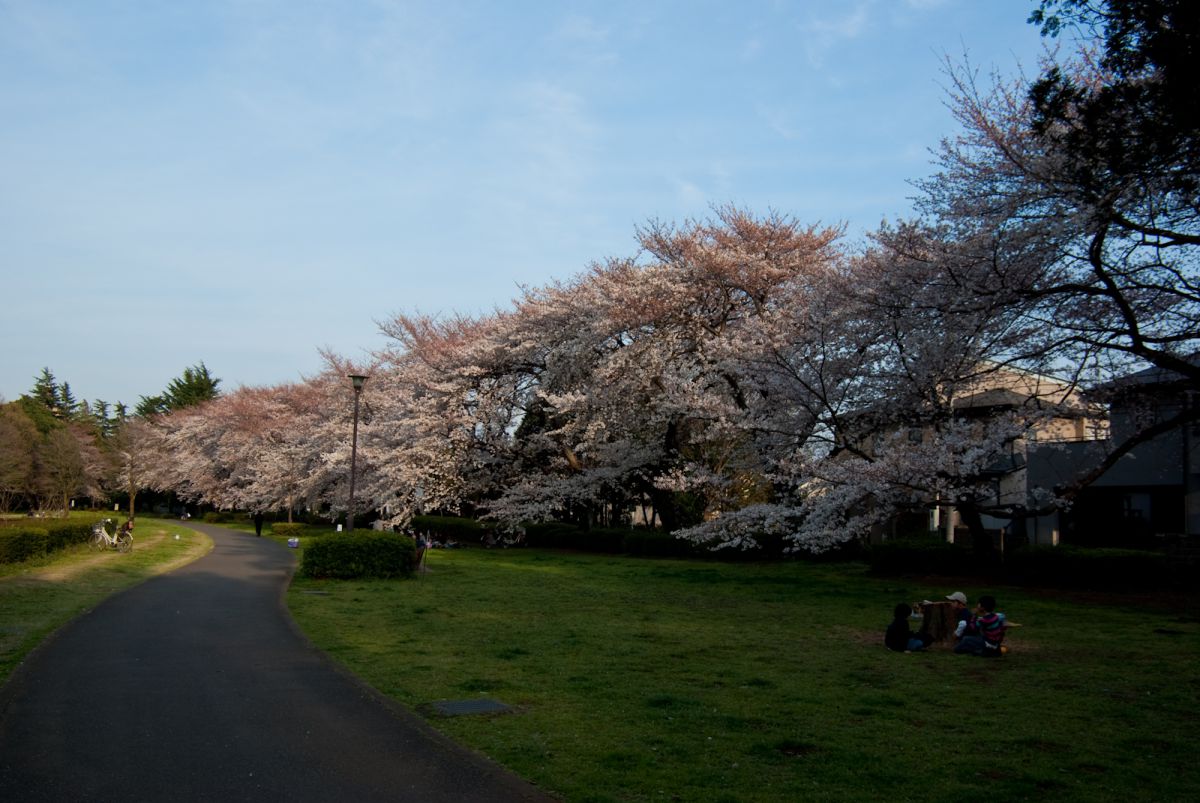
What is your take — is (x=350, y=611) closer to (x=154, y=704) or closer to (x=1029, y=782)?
(x=154, y=704)

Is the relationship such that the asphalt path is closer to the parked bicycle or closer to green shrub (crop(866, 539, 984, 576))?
green shrub (crop(866, 539, 984, 576))

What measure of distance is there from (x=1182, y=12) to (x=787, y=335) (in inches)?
509

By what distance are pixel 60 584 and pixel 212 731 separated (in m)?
13.6

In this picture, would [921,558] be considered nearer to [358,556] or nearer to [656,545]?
[656,545]

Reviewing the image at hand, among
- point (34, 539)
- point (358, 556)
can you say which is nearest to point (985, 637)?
point (358, 556)

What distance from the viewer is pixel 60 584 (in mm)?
18203

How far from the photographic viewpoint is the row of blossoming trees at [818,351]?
41.2ft

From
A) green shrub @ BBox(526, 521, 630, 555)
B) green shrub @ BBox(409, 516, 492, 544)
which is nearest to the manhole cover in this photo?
green shrub @ BBox(526, 521, 630, 555)

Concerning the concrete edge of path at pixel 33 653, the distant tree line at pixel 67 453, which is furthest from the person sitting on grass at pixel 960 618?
the distant tree line at pixel 67 453

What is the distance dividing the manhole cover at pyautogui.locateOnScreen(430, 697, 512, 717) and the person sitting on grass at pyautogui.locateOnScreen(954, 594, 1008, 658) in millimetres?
6041

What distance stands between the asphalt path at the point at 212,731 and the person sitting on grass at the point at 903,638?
6482 millimetres

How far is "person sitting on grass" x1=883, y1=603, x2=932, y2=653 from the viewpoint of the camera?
36.7ft

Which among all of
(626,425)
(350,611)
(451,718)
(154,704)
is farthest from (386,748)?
(626,425)

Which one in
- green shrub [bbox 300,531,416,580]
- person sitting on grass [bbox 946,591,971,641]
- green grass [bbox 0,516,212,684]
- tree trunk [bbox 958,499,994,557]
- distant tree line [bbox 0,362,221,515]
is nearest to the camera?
person sitting on grass [bbox 946,591,971,641]
